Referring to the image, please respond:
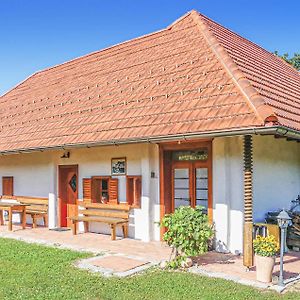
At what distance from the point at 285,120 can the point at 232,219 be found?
8.08 ft

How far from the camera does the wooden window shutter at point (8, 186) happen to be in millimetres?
14922

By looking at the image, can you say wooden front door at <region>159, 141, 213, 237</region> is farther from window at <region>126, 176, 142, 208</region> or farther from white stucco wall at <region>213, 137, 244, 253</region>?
window at <region>126, 176, 142, 208</region>

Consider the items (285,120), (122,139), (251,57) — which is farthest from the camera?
(251,57)

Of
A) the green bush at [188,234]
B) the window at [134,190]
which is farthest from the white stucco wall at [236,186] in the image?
the window at [134,190]

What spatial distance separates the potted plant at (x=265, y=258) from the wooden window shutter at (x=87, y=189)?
6.22 metres

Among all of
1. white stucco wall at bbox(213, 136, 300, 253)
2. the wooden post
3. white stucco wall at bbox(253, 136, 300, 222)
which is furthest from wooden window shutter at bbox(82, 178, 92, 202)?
the wooden post

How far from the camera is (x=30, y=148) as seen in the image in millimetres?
12391

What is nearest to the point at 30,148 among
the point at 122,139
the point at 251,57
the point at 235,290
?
the point at 122,139

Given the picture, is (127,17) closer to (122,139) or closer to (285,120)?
(122,139)

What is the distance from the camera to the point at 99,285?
21.1 ft

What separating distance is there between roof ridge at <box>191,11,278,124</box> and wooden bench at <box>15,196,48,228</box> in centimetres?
725

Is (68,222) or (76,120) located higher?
(76,120)

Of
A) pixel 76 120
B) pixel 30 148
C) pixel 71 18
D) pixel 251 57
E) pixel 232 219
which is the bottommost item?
pixel 232 219

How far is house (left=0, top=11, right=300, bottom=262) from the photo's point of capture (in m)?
8.85
